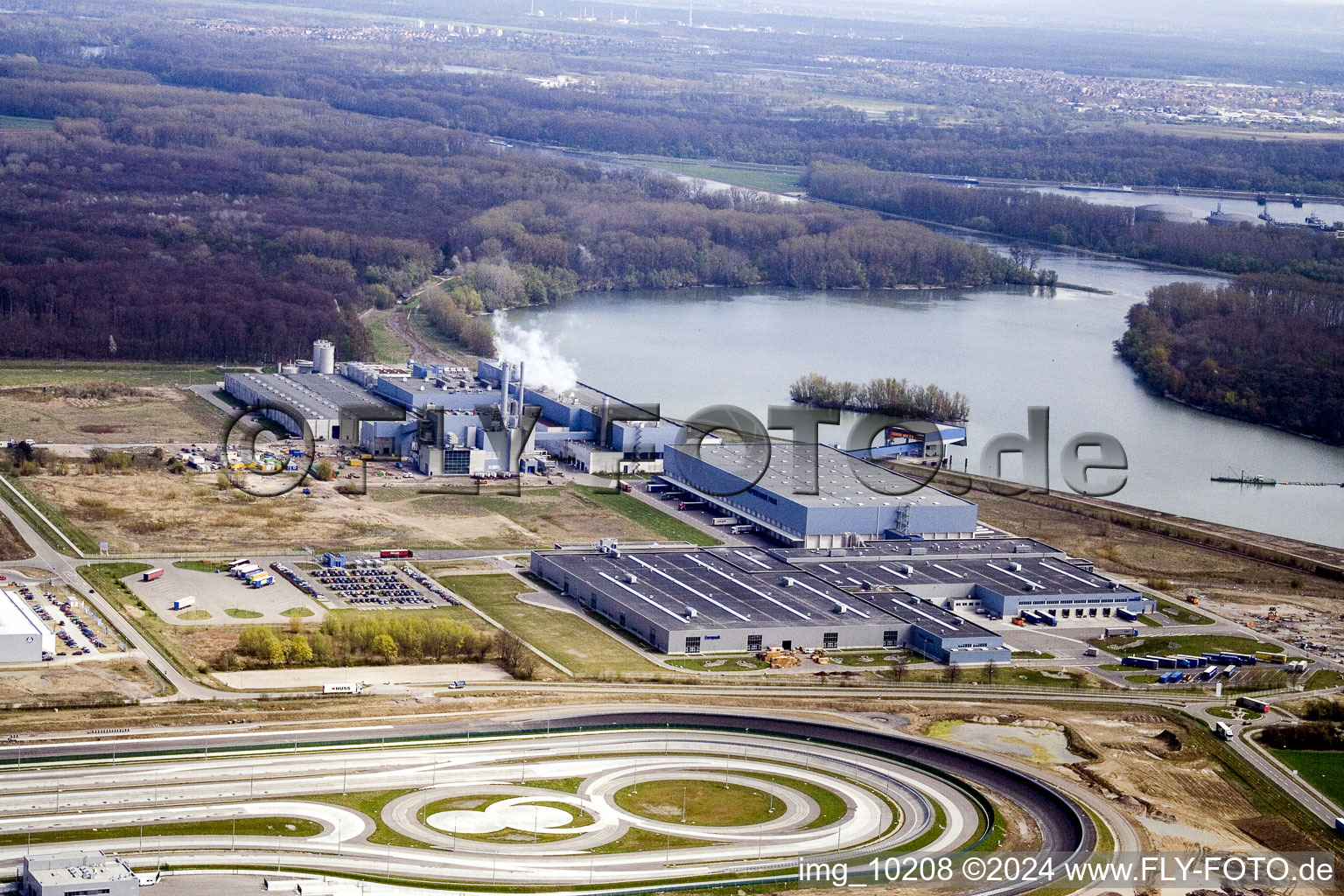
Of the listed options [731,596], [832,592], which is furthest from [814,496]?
[731,596]

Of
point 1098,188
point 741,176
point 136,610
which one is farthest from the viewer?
point 1098,188

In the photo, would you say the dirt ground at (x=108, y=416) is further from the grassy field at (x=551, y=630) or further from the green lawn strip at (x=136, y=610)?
the grassy field at (x=551, y=630)

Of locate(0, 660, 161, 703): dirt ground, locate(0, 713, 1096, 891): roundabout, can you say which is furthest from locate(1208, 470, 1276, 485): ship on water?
locate(0, 660, 161, 703): dirt ground

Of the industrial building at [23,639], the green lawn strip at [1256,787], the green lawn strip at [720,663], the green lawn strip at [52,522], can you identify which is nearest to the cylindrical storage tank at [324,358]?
the green lawn strip at [52,522]

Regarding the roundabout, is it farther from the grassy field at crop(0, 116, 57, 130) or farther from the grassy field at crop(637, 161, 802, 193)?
the grassy field at crop(0, 116, 57, 130)

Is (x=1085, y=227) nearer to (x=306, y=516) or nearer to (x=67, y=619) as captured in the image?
(x=306, y=516)
